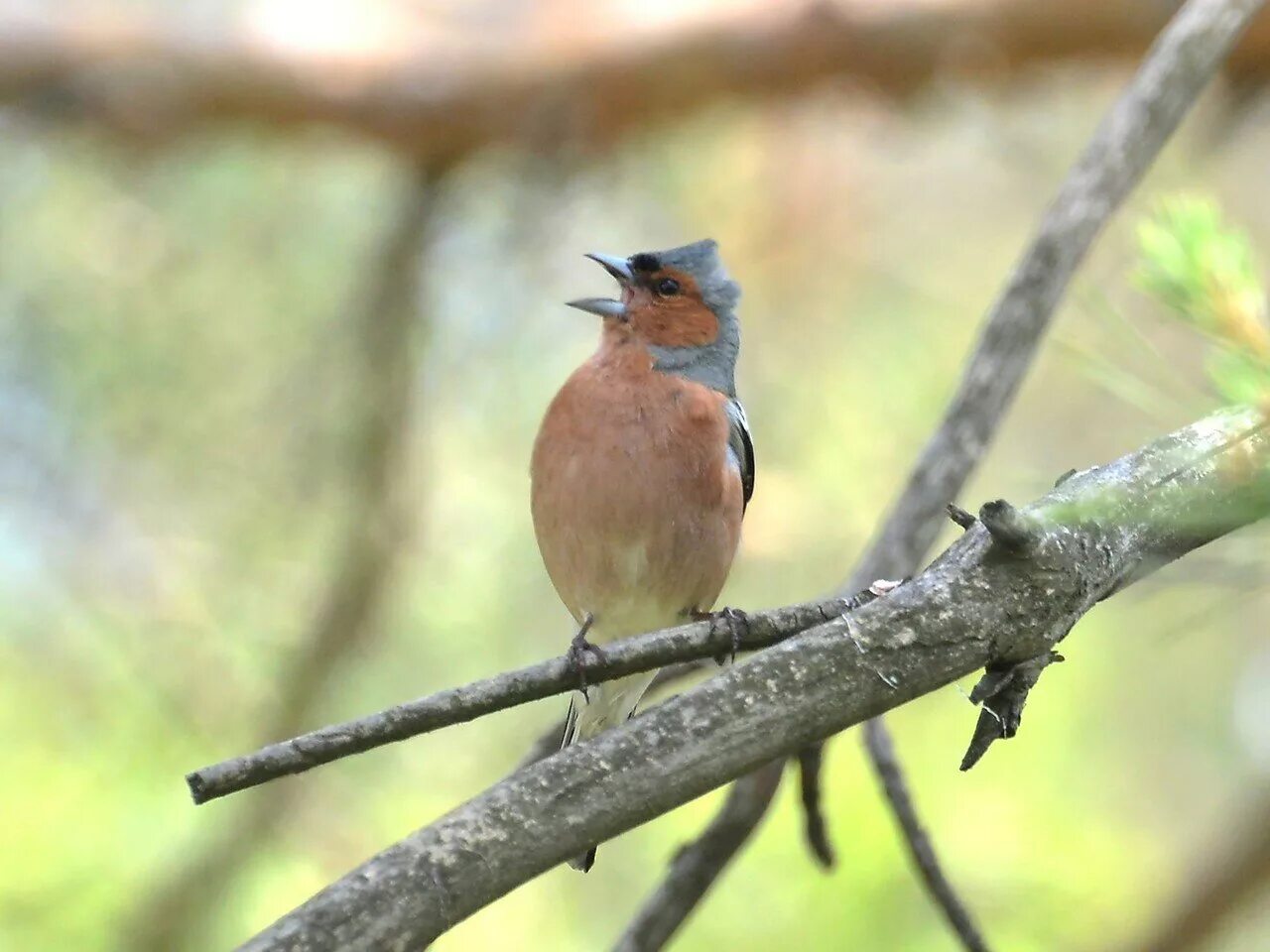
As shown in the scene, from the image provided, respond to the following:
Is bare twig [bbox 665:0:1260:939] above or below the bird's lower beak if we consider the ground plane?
below

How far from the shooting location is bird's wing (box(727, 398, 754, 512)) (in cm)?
396

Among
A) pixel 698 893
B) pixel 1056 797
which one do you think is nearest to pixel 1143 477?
pixel 698 893

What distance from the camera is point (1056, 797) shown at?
17.4 ft

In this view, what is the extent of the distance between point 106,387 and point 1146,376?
4.43 meters

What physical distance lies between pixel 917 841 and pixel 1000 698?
1.18 metres

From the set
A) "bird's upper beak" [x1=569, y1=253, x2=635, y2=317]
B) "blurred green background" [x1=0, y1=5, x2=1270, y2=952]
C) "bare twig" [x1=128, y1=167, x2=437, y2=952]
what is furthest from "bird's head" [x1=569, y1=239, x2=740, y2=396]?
"bare twig" [x1=128, y1=167, x2=437, y2=952]

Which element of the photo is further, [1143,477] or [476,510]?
[476,510]

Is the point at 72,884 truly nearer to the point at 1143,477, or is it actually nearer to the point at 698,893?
the point at 698,893

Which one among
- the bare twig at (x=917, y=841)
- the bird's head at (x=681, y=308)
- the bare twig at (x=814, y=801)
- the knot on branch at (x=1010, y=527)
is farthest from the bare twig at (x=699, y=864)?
the bird's head at (x=681, y=308)

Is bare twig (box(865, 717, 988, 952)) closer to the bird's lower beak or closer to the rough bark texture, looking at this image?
the rough bark texture

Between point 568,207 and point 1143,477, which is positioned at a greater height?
point 568,207

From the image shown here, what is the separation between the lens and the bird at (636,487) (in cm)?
376

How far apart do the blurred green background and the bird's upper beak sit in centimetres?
154

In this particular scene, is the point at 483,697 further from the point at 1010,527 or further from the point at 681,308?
the point at 681,308
